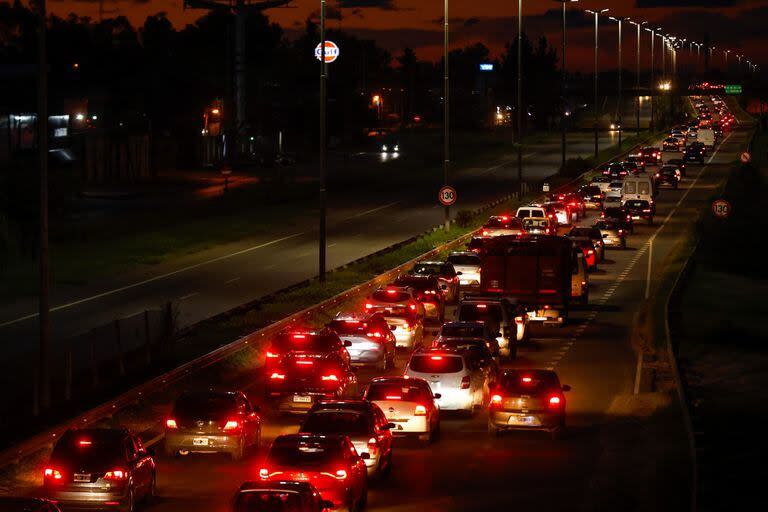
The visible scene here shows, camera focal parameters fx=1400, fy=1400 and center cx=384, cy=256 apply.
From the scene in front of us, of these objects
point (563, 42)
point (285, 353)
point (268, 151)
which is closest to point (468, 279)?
point (285, 353)

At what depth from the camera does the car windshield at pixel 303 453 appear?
19234mm

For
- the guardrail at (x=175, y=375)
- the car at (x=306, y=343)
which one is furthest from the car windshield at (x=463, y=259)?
the car at (x=306, y=343)

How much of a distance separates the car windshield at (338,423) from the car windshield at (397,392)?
3.35 meters

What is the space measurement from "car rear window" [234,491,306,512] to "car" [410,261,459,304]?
31.7 meters

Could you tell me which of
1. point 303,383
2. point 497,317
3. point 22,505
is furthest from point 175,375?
point 22,505

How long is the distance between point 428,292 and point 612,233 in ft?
82.4

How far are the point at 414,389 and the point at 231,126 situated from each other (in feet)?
321

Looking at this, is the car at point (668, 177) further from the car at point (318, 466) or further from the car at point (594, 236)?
the car at point (318, 466)

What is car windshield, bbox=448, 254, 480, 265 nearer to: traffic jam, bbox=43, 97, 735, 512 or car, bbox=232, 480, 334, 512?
traffic jam, bbox=43, 97, 735, 512

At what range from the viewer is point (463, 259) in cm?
5338

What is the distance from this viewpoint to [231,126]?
12225 centimetres

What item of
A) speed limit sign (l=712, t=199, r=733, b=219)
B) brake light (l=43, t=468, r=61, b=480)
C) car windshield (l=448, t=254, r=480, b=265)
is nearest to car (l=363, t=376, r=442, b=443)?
brake light (l=43, t=468, r=61, b=480)

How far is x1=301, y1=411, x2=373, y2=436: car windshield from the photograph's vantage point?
22.6m

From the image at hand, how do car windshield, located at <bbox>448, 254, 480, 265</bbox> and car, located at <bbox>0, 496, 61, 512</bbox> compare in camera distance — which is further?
car windshield, located at <bbox>448, 254, 480, 265</bbox>
